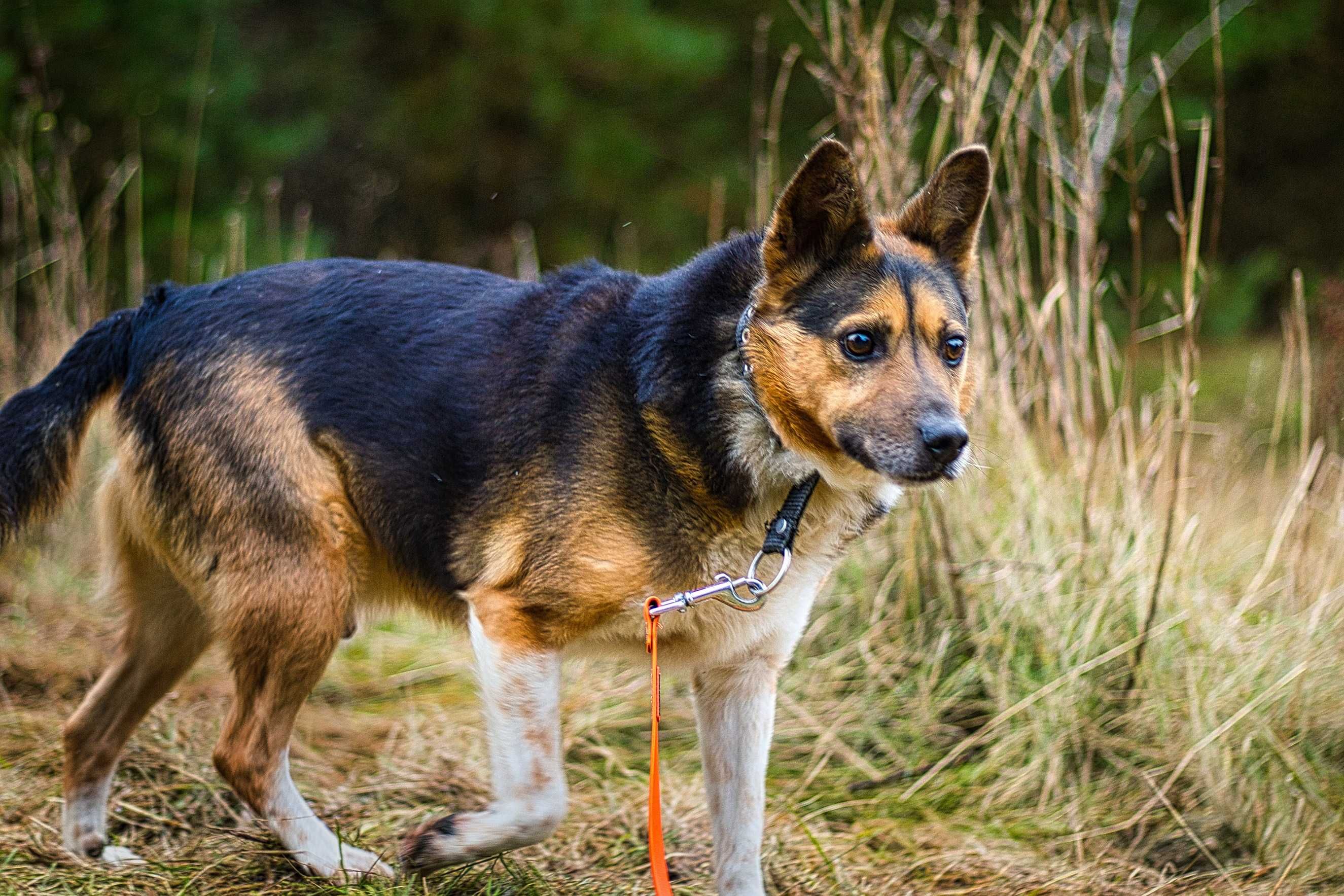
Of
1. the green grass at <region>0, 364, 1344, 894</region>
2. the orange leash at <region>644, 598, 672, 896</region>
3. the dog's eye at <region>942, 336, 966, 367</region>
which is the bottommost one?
the green grass at <region>0, 364, 1344, 894</region>

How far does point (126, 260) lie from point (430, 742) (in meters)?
6.69

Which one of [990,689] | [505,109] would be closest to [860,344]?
[990,689]

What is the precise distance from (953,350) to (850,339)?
0.28 metres

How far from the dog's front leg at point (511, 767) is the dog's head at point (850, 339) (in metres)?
0.81

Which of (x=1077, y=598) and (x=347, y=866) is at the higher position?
(x=1077, y=598)

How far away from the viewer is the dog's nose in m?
2.57

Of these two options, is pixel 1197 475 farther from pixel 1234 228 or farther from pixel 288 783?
pixel 1234 228

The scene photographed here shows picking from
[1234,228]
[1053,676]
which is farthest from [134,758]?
[1234,228]

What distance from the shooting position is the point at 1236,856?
11.4 feet

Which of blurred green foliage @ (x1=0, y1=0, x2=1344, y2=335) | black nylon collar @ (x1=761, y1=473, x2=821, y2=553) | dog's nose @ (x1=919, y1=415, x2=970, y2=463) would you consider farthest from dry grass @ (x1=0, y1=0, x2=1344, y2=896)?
blurred green foliage @ (x1=0, y1=0, x2=1344, y2=335)

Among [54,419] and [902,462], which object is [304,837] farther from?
[902,462]

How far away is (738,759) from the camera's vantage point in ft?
10.4

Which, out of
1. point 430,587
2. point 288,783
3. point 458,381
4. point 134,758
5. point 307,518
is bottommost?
point 134,758

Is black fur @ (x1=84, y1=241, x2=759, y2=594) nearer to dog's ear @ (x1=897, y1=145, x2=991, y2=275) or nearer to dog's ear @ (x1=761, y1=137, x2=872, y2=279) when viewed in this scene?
dog's ear @ (x1=761, y1=137, x2=872, y2=279)
